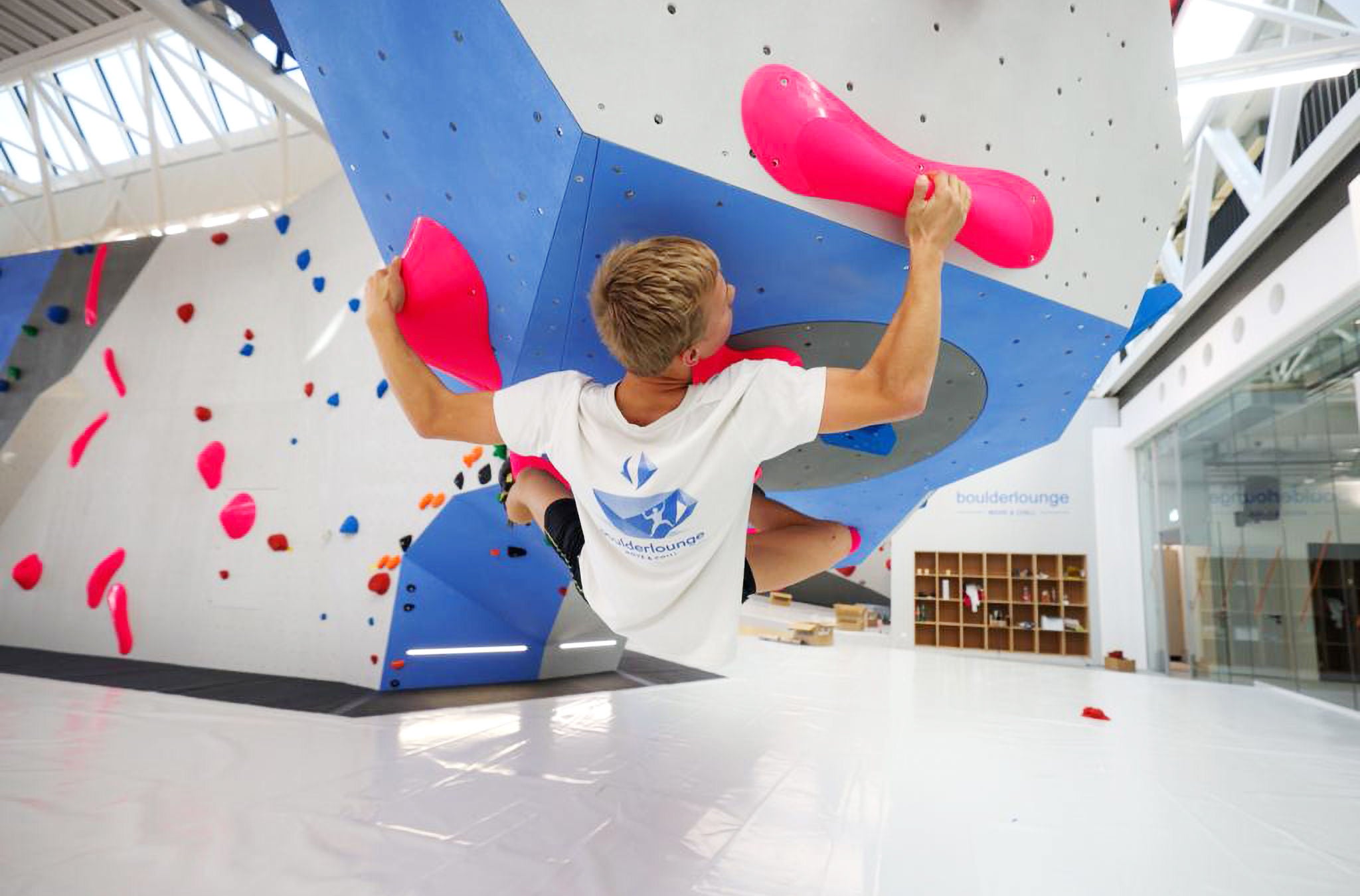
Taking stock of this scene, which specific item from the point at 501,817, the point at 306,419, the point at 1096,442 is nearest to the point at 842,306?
the point at 501,817

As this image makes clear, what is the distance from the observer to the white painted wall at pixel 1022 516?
31.8 feet

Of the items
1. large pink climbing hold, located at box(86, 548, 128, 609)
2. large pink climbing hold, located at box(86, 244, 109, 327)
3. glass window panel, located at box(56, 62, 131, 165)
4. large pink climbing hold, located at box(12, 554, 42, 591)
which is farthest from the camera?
glass window panel, located at box(56, 62, 131, 165)

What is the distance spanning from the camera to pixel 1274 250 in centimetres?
617

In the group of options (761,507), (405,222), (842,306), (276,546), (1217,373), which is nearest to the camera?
(842,306)

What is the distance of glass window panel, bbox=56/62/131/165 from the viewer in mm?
10766

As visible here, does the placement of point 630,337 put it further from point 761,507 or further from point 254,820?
point 254,820

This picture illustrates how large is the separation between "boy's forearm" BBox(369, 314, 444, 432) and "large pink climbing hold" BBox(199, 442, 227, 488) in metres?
4.45

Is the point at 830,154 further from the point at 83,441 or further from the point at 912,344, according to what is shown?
the point at 83,441

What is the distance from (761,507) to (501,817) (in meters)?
1.13

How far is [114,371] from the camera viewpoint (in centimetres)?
558

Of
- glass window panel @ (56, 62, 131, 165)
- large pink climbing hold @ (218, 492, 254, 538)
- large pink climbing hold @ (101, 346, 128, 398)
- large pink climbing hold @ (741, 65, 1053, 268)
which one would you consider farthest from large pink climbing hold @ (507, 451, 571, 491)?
glass window panel @ (56, 62, 131, 165)

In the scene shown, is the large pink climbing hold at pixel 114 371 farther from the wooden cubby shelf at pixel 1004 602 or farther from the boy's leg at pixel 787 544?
the wooden cubby shelf at pixel 1004 602

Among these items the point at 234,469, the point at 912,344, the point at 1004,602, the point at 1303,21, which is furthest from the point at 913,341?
the point at 1004,602

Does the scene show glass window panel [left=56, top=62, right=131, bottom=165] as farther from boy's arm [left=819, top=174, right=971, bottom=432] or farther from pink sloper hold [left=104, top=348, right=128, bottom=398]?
boy's arm [left=819, top=174, right=971, bottom=432]
